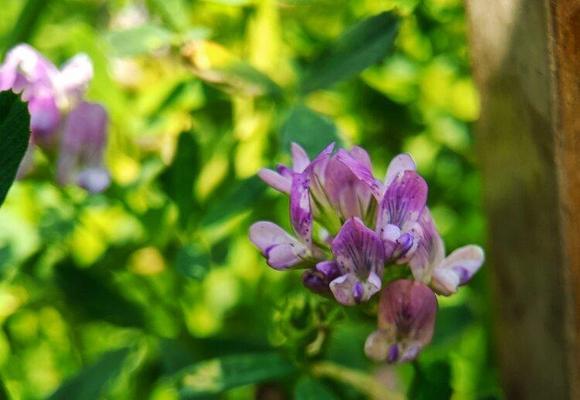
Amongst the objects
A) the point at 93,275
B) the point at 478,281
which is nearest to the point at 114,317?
the point at 93,275

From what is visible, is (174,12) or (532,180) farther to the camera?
(174,12)

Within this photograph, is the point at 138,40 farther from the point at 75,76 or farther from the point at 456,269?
the point at 456,269

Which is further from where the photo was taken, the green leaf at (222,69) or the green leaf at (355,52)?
the green leaf at (222,69)

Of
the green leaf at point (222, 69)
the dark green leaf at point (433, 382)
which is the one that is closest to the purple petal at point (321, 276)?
the dark green leaf at point (433, 382)

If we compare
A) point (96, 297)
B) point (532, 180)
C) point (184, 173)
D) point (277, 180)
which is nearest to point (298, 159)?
point (277, 180)

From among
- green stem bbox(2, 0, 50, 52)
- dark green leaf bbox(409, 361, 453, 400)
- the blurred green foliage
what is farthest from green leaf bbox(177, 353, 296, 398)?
green stem bbox(2, 0, 50, 52)

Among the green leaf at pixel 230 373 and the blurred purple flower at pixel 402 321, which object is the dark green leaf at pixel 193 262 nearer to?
the green leaf at pixel 230 373
